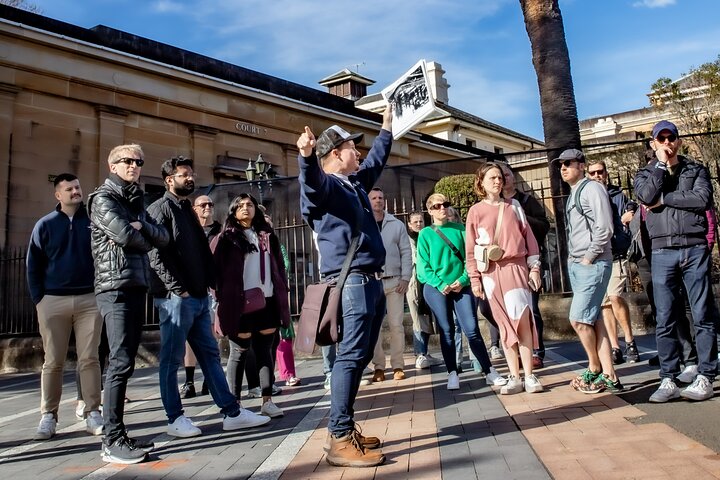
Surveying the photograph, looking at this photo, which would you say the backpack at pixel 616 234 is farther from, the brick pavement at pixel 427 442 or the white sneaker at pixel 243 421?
the white sneaker at pixel 243 421

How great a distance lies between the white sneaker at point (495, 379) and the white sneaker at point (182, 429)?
2667 mm

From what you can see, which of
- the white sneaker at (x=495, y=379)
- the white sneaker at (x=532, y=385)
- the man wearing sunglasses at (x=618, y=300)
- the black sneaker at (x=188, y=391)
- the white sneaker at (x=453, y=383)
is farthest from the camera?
the black sneaker at (x=188, y=391)

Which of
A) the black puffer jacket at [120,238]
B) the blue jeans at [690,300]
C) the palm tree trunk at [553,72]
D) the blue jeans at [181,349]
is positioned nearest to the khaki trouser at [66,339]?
the blue jeans at [181,349]

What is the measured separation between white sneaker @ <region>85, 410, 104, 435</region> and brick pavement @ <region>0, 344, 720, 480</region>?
0.08 meters

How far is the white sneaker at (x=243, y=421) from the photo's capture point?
4.87 m

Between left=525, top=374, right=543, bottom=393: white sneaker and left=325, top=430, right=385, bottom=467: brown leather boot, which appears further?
left=525, top=374, right=543, bottom=393: white sneaker

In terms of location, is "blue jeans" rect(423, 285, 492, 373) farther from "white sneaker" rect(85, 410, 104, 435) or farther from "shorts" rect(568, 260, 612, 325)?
"white sneaker" rect(85, 410, 104, 435)

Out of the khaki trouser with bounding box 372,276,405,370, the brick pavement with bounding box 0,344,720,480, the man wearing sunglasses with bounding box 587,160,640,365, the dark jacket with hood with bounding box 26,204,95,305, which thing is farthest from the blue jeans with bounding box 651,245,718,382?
the dark jacket with hood with bounding box 26,204,95,305

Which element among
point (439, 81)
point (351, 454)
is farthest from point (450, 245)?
point (439, 81)

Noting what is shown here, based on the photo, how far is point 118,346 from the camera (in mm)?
4281

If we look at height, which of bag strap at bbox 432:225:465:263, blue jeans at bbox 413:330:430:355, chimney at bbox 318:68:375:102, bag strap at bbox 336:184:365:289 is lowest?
blue jeans at bbox 413:330:430:355

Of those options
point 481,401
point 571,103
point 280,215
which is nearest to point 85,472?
point 481,401

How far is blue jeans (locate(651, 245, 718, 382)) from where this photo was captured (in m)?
4.80

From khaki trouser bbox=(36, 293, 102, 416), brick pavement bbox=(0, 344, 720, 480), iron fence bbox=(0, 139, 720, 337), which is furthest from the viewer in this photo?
iron fence bbox=(0, 139, 720, 337)
